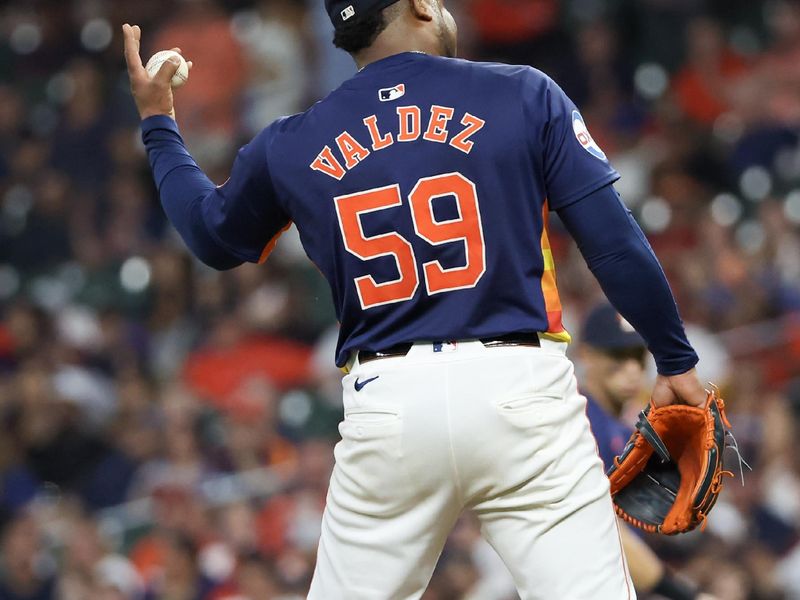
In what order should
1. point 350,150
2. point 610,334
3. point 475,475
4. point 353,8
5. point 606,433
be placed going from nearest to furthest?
point 475,475 < point 350,150 < point 353,8 < point 606,433 < point 610,334

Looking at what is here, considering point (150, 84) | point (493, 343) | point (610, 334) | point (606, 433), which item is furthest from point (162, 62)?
point (610, 334)

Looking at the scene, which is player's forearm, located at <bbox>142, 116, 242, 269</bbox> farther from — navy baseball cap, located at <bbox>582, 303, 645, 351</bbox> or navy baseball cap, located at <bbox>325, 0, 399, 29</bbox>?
navy baseball cap, located at <bbox>582, 303, 645, 351</bbox>

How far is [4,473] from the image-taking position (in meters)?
8.58

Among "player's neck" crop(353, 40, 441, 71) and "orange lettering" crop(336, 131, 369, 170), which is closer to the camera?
"orange lettering" crop(336, 131, 369, 170)

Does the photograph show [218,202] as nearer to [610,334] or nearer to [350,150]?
[350,150]

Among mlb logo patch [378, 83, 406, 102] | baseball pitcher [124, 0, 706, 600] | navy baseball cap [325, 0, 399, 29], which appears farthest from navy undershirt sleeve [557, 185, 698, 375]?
navy baseball cap [325, 0, 399, 29]

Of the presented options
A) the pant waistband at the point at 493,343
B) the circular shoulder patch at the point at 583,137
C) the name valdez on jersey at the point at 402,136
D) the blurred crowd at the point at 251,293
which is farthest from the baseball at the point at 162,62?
the blurred crowd at the point at 251,293

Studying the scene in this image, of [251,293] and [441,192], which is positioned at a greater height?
[441,192]

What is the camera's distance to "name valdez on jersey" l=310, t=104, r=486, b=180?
9.37 ft

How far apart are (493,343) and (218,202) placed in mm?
738

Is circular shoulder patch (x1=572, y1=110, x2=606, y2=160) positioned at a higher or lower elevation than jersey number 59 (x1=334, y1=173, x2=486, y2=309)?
higher

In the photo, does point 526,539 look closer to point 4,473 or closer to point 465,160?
point 465,160

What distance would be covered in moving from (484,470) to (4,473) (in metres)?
6.39

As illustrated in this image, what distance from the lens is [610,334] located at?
4711mm
